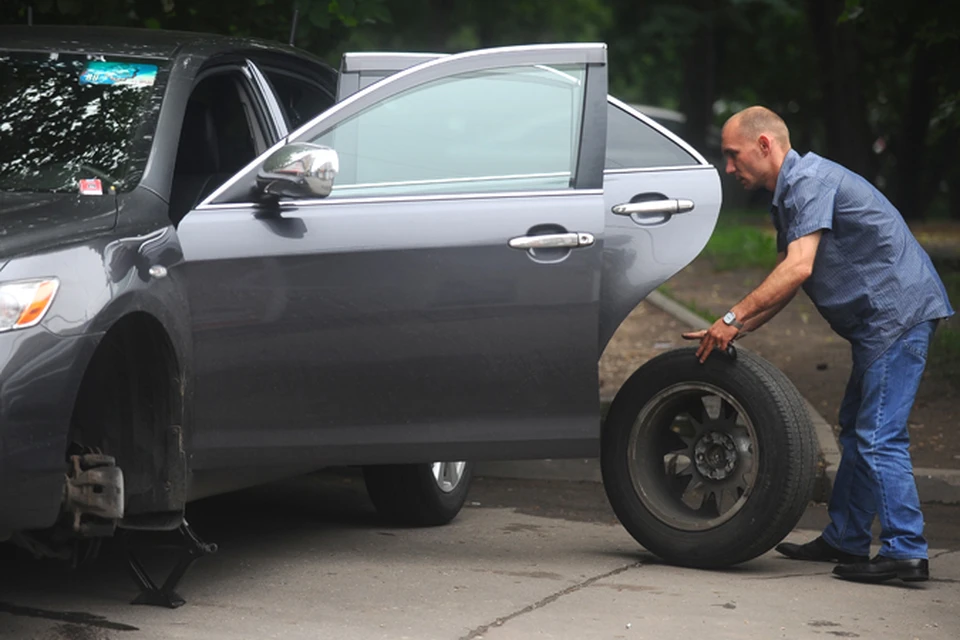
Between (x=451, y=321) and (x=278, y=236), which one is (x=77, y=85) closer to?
(x=278, y=236)

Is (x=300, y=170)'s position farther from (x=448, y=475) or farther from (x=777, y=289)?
(x=448, y=475)

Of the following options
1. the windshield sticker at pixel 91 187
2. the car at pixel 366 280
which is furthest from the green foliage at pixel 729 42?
the windshield sticker at pixel 91 187

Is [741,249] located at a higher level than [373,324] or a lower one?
lower

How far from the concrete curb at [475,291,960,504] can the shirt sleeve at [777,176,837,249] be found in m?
1.29

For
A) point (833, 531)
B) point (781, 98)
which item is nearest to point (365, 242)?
point (833, 531)

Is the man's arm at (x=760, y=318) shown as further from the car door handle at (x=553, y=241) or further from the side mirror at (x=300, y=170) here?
the side mirror at (x=300, y=170)

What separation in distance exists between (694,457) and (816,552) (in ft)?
2.11

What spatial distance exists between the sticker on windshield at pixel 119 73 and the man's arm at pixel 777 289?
2115 millimetres

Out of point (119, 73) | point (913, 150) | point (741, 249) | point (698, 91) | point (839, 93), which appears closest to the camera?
point (119, 73)

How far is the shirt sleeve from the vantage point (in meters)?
5.65

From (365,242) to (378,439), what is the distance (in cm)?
65

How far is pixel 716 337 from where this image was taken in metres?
5.69

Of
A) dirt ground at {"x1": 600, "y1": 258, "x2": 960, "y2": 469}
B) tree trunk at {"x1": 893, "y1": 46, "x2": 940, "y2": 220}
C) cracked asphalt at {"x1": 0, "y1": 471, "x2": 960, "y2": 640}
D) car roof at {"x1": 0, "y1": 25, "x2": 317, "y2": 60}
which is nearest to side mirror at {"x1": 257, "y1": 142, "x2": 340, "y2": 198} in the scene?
car roof at {"x1": 0, "y1": 25, "x2": 317, "y2": 60}

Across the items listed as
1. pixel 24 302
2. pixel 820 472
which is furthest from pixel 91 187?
pixel 820 472
